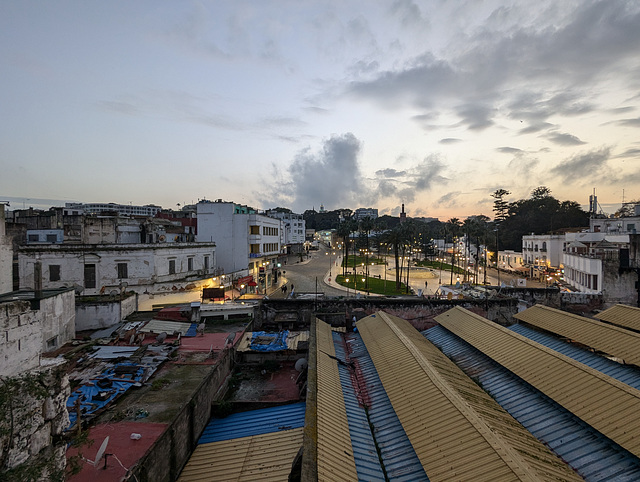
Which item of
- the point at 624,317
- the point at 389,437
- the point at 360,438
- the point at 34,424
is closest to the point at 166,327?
the point at 34,424

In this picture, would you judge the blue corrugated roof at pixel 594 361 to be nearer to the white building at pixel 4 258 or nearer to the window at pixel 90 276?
the white building at pixel 4 258

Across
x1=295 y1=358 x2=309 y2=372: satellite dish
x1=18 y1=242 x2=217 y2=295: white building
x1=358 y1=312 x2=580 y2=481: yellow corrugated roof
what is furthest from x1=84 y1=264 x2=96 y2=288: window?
x1=358 y1=312 x2=580 y2=481: yellow corrugated roof

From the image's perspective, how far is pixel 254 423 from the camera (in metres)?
13.4

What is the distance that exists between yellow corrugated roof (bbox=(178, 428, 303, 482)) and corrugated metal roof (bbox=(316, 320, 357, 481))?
1.67 m

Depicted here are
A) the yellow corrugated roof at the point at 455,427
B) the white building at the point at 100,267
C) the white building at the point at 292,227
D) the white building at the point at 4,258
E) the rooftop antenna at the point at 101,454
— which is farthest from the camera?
the white building at the point at 292,227

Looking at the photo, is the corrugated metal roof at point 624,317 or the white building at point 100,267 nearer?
the corrugated metal roof at point 624,317

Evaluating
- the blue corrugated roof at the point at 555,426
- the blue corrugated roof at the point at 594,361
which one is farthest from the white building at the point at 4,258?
the blue corrugated roof at the point at 594,361

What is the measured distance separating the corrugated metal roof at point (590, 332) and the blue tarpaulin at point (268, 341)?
16.1 m

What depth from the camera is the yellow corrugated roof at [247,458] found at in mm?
10656

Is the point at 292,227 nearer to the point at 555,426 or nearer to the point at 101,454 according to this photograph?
the point at 555,426

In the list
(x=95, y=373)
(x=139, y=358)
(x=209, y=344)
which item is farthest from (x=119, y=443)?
(x=209, y=344)

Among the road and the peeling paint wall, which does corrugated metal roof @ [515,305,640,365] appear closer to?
the peeling paint wall

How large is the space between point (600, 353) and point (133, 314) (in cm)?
3077

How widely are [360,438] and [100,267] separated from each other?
3238 centimetres
